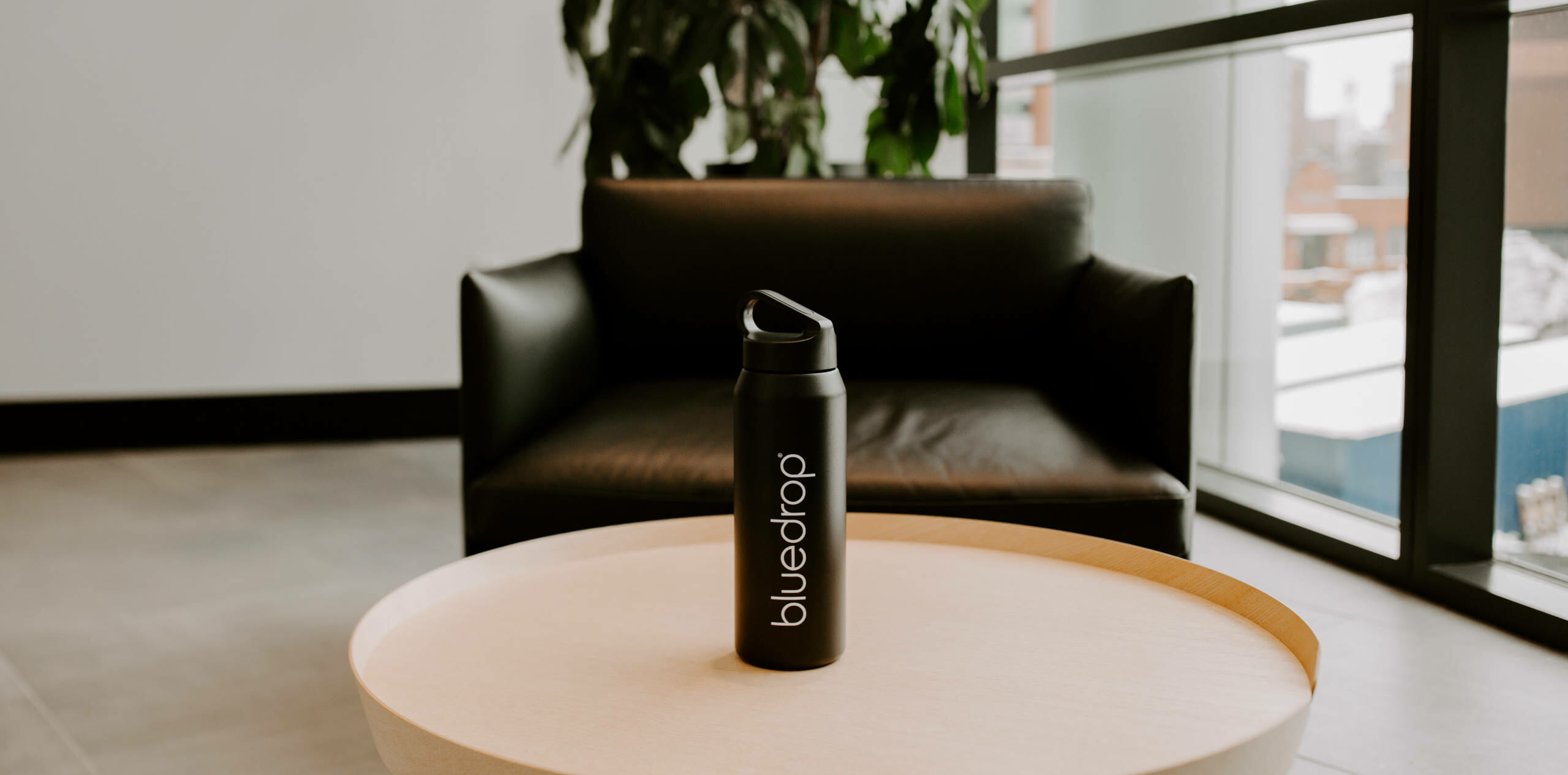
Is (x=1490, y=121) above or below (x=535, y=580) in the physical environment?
above

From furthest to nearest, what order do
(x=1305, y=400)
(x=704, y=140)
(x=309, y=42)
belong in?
(x=704, y=140), (x=309, y=42), (x=1305, y=400)

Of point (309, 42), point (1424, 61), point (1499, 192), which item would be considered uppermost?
point (309, 42)

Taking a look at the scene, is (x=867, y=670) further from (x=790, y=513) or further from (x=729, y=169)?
(x=729, y=169)

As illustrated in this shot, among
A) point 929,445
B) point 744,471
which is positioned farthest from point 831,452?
point 929,445

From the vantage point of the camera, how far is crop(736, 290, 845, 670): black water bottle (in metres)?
0.70

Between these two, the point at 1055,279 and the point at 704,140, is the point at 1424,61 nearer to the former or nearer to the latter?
the point at 1055,279

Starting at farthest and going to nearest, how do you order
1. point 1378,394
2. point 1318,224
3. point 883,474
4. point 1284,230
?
point 1284,230
point 1318,224
point 1378,394
point 883,474

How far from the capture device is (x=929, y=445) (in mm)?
1543

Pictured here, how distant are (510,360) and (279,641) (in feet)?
2.15

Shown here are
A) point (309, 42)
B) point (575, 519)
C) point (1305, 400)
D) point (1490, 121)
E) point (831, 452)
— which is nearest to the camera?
point (831, 452)

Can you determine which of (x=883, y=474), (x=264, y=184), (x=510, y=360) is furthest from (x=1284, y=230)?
(x=264, y=184)

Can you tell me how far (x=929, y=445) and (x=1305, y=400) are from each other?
1.28m

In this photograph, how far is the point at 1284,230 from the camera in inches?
99.1

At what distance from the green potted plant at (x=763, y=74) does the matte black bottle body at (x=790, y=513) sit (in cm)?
192
